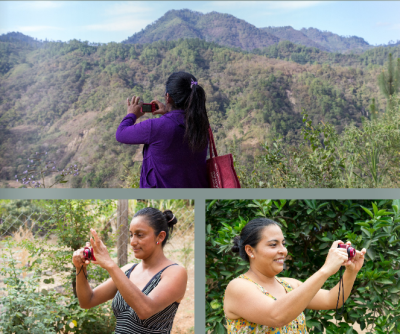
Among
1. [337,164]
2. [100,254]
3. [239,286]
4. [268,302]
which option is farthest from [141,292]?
[337,164]

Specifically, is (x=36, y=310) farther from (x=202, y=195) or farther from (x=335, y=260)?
(x=335, y=260)

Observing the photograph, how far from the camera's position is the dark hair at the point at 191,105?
252cm

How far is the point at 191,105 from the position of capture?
2.55 meters

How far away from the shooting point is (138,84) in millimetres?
10359

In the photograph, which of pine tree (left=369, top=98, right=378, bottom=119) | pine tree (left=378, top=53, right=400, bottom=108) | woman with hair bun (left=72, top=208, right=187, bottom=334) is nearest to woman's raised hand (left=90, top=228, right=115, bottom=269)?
woman with hair bun (left=72, top=208, right=187, bottom=334)

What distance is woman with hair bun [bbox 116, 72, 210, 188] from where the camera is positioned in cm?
252

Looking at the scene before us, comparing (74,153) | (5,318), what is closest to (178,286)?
(5,318)

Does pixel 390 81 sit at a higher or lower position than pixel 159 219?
higher

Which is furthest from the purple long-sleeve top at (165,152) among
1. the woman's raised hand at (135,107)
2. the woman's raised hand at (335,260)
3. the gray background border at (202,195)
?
the woman's raised hand at (335,260)

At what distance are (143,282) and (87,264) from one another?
22 cm

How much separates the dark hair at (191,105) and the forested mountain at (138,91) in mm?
6028

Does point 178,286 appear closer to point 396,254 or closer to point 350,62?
point 396,254

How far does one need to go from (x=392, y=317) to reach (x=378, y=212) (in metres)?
0.41

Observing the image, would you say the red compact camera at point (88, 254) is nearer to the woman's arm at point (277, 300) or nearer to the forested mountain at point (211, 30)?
the woman's arm at point (277, 300)
